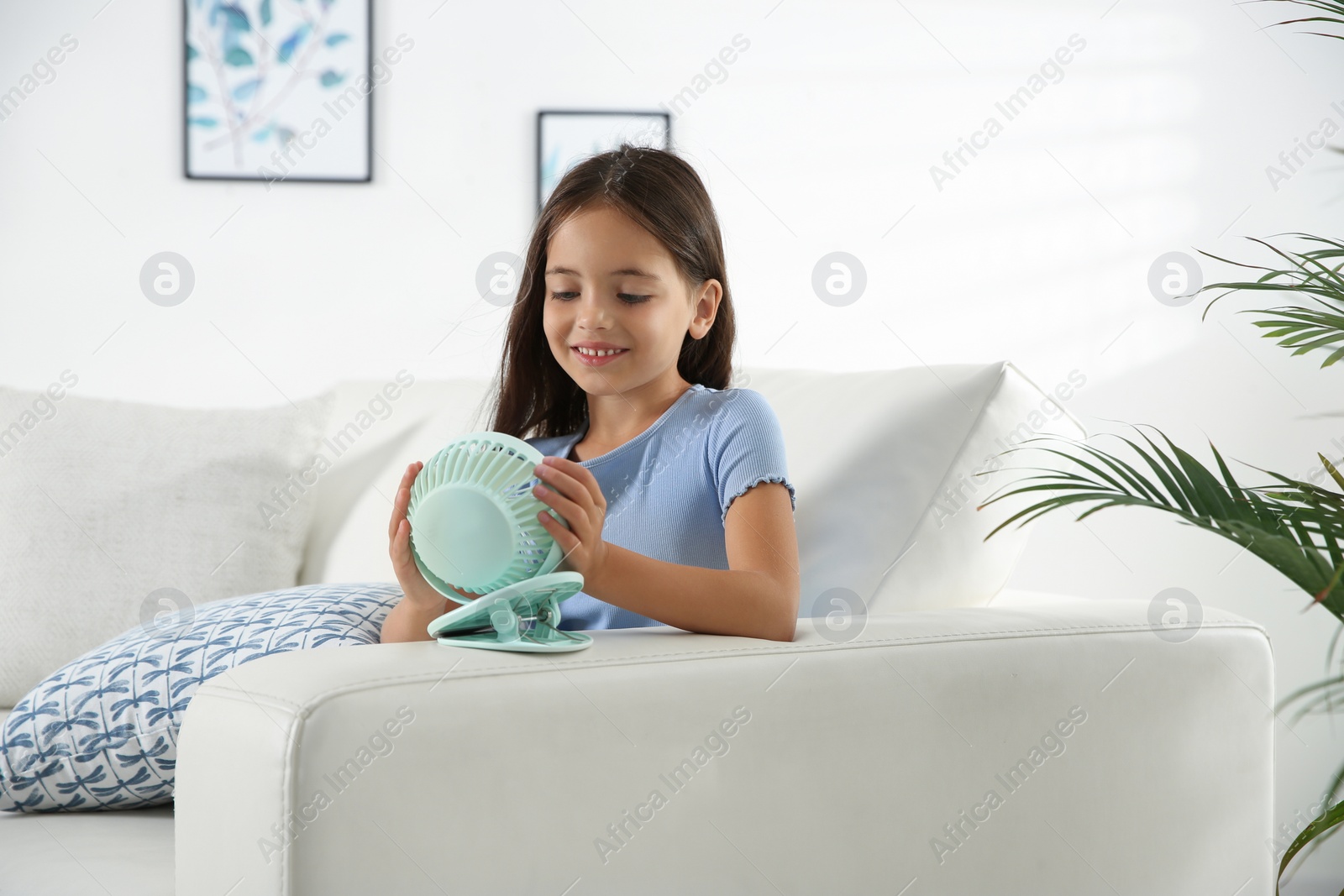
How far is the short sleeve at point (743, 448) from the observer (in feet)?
3.43

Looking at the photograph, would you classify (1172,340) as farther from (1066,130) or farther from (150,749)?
(150,749)

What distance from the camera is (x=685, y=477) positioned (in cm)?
113

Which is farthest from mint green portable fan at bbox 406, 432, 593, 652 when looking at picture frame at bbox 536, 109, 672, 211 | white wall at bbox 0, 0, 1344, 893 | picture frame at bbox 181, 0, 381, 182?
picture frame at bbox 181, 0, 381, 182

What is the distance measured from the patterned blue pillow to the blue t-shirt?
0.27 m

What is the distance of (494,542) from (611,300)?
1.30 feet

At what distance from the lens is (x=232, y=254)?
7.65 feet

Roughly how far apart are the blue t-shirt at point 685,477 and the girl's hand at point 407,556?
0.19 m

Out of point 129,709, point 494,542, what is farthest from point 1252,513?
point 129,709

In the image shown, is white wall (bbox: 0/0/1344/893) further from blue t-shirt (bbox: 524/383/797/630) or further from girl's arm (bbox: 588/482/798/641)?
girl's arm (bbox: 588/482/798/641)

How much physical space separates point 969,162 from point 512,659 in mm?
1773

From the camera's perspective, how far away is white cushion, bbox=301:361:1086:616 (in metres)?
1.11

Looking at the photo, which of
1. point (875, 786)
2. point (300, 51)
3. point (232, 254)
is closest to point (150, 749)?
point (875, 786)

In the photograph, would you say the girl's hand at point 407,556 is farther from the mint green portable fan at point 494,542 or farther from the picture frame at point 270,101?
the picture frame at point 270,101

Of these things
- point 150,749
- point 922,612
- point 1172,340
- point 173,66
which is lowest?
point 150,749
